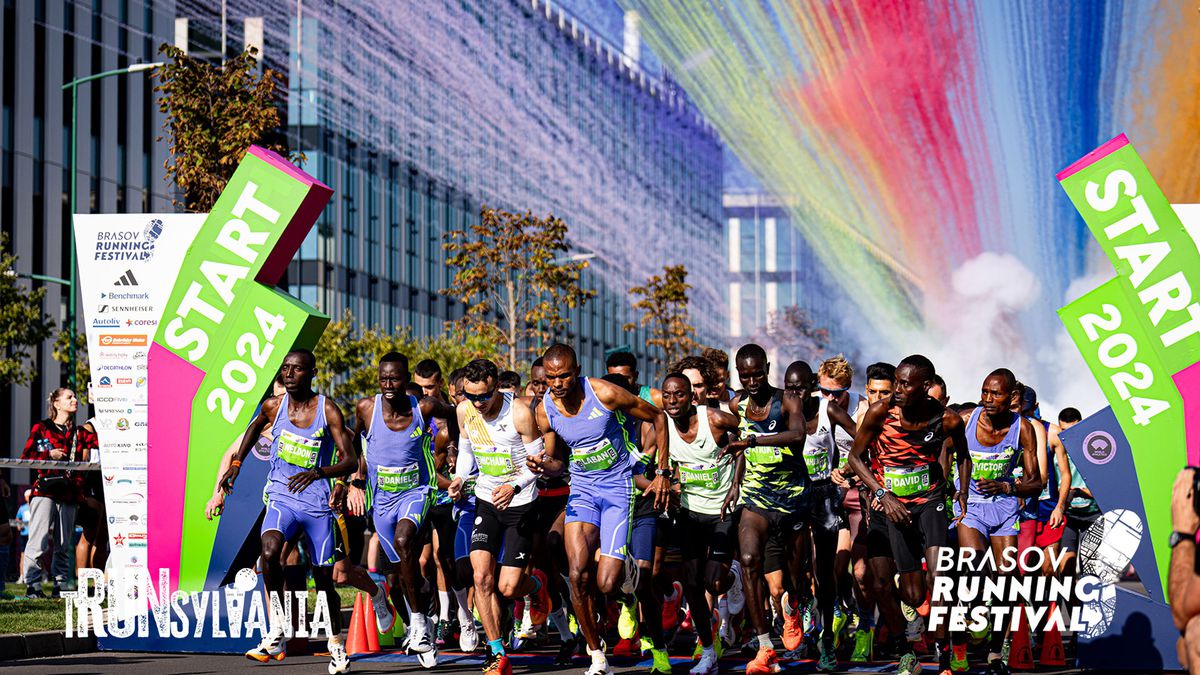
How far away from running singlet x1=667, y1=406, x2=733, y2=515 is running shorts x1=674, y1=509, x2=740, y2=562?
2.7 inches

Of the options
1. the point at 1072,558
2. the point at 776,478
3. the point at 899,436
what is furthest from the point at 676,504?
the point at 1072,558

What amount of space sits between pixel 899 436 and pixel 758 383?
1196 mm

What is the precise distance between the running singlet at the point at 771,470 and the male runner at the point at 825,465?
2.78ft

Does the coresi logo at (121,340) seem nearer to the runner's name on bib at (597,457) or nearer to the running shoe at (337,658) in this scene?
the running shoe at (337,658)

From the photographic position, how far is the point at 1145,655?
12.0 metres

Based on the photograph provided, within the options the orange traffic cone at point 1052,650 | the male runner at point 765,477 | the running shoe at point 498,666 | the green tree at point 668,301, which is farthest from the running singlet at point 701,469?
the green tree at point 668,301

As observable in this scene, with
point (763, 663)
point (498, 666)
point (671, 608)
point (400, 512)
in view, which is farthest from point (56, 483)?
point (763, 663)

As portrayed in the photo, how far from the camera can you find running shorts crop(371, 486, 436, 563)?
12.7 meters

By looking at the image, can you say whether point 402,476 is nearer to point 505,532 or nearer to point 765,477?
point 505,532

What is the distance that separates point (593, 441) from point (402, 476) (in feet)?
6.52

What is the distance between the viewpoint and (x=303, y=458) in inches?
477

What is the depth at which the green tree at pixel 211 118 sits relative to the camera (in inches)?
833

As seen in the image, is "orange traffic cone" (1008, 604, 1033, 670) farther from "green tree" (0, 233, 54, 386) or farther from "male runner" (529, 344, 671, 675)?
"green tree" (0, 233, 54, 386)

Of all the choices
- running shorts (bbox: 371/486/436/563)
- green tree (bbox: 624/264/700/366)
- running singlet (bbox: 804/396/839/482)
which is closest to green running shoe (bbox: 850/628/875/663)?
running singlet (bbox: 804/396/839/482)
